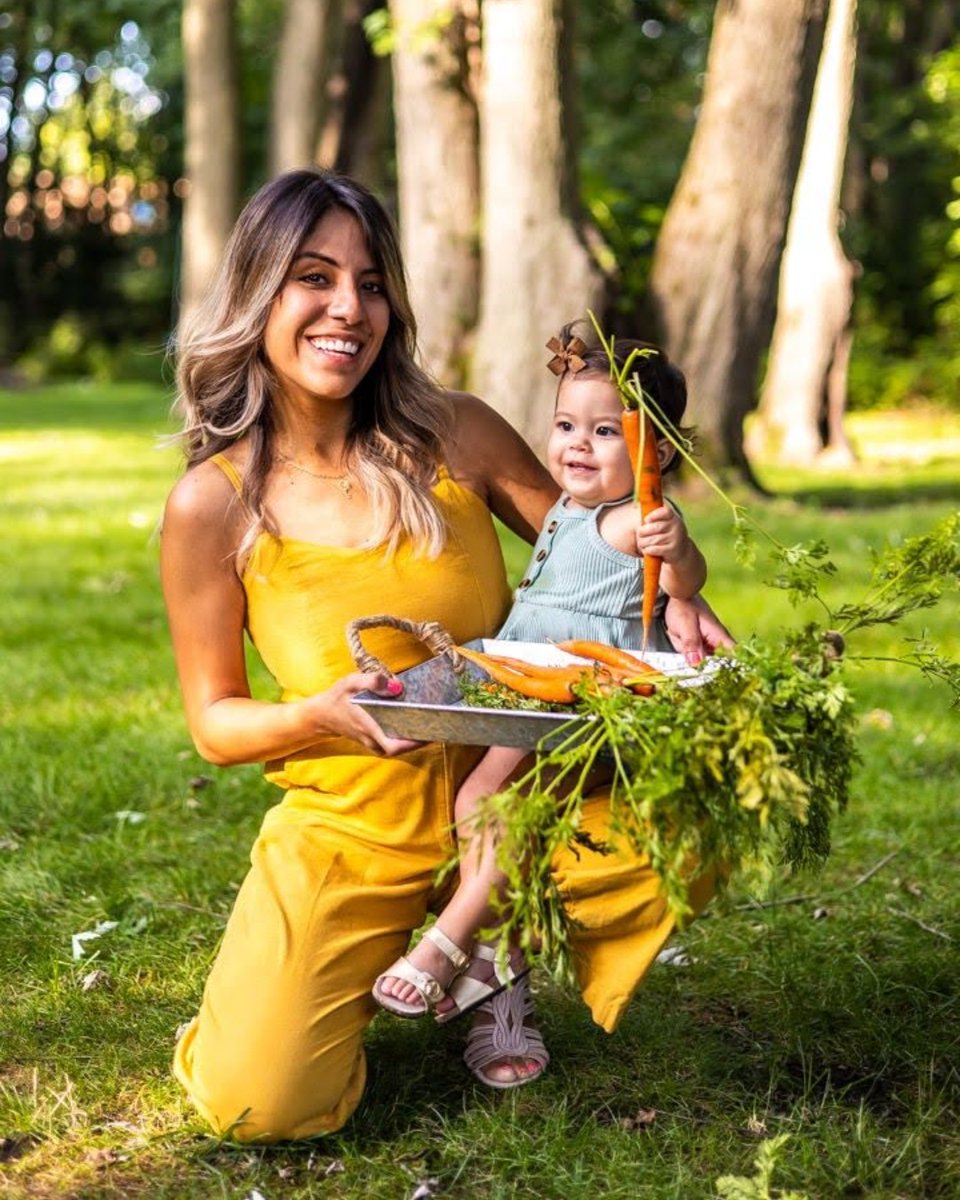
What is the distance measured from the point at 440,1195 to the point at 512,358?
708 centimetres

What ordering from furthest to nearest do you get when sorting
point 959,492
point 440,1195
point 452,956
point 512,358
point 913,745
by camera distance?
1. point 959,492
2. point 512,358
3. point 913,745
4. point 452,956
5. point 440,1195

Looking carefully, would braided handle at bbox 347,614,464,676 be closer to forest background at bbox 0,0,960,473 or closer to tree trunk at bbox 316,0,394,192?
forest background at bbox 0,0,960,473

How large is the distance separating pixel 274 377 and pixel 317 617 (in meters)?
0.50

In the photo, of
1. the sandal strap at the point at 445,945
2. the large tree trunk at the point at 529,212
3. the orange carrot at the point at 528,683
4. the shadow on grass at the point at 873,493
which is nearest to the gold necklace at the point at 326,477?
the orange carrot at the point at 528,683

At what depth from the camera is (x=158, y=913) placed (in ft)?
13.5

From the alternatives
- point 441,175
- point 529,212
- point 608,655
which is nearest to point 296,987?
point 608,655

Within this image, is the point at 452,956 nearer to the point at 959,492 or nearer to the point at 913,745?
the point at 913,745

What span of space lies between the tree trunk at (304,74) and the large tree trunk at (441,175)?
17.6ft

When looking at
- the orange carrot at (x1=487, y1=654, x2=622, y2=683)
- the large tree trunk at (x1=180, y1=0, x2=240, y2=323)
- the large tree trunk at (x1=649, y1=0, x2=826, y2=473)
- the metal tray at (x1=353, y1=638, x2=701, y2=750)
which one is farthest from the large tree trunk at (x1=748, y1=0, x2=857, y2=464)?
the metal tray at (x1=353, y1=638, x2=701, y2=750)

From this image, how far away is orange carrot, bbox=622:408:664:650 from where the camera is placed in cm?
300

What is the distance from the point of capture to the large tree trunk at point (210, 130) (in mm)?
15664

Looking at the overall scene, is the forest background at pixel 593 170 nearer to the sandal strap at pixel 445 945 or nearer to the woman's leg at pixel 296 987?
the woman's leg at pixel 296 987

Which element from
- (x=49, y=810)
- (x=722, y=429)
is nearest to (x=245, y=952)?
(x=49, y=810)

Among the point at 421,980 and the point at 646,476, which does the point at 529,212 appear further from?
the point at 421,980
